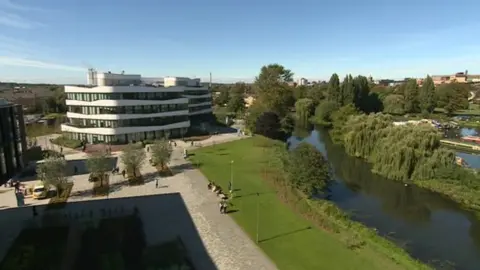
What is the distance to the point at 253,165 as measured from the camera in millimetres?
43188

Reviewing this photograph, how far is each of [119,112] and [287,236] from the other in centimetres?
4046

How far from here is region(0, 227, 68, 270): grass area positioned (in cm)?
1919

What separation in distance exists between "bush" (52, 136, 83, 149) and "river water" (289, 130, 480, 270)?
3893 cm

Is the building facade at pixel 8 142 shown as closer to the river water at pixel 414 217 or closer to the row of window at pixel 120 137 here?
the row of window at pixel 120 137

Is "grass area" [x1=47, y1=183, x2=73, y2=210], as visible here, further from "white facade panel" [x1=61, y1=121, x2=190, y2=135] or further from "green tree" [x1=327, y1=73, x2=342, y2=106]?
"green tree" [x1=327, y1=73, x2=342, y2=106]

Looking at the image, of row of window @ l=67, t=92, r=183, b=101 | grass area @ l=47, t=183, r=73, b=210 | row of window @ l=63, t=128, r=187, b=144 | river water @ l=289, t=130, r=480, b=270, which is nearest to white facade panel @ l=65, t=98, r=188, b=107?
row of window @ l=67, t=92, r=183, b=101

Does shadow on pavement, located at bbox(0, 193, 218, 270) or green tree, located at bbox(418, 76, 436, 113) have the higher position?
green tree, located at bbox(418, 76, 436, 113)

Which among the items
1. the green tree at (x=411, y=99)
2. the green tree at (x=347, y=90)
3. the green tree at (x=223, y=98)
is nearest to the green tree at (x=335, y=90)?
the green tree at (x=347, y=90)

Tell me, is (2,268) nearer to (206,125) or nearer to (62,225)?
(62,225)

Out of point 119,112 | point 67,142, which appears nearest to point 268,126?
point 119,112

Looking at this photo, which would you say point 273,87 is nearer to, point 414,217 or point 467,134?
point 467,134

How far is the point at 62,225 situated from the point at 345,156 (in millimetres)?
41278

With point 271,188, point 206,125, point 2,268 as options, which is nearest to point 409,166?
point 271,188

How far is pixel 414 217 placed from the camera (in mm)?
30891
